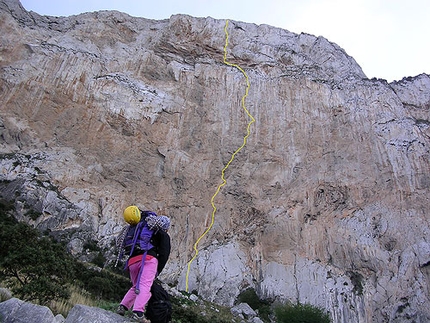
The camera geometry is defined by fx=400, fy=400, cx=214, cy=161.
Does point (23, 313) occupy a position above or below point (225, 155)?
below

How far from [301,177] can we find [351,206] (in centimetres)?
368

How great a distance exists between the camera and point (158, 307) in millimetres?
4883

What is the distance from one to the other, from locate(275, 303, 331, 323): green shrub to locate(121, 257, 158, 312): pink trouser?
50.5 feet

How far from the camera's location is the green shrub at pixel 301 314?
61.2 ft

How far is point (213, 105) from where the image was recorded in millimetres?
29562

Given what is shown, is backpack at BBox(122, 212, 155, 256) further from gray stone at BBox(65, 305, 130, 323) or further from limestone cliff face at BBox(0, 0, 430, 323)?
limestone cliff face at BBox(0, 0, 430, 323)

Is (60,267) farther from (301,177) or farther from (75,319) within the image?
(301,177)

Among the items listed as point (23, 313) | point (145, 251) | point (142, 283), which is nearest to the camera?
point (23, 313)

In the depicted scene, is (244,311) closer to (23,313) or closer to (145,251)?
(145,251)

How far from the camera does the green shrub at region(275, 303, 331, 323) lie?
18.7m

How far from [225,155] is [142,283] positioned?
903 inches

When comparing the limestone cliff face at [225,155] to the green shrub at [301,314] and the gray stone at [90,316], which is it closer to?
the green shrub at [301,314]

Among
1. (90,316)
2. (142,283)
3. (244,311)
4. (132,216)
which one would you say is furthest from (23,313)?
(244,311)

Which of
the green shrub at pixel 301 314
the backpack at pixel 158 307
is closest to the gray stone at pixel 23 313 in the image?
the backpack at pixel 158 307
